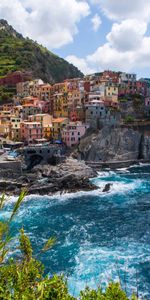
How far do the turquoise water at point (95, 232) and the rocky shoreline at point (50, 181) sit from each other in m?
2.55

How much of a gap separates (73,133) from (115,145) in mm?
11352

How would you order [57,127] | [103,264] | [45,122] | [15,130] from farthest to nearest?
[45,122] < [57,127] < [15,130] < [103,264]

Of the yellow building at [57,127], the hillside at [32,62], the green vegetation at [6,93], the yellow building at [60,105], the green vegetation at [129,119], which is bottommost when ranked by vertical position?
the yellow building at [57,127]

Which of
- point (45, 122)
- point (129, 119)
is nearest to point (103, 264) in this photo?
point (129, 119)

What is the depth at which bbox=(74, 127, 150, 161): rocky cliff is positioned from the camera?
83625 millimetres

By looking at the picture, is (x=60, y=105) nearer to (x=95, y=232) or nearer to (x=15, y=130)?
(x=15, y=130)

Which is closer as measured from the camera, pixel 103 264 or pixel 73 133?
pixel 103 264

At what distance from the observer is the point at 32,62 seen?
147000mm

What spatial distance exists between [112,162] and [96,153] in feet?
16.9

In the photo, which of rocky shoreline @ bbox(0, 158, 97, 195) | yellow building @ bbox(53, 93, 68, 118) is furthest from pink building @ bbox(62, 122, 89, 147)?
rocky shoreline @ bbox(0, 158, 97, 195)

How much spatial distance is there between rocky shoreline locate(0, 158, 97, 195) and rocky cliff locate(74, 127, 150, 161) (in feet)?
45.4

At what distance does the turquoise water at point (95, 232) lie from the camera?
30.7m

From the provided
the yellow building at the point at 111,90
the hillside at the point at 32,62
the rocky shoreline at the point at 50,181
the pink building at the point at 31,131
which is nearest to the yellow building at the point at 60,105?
the yellow building at the point at 111,90

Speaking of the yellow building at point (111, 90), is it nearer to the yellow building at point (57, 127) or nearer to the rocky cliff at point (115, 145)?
the yellow building at point (57, 127)
